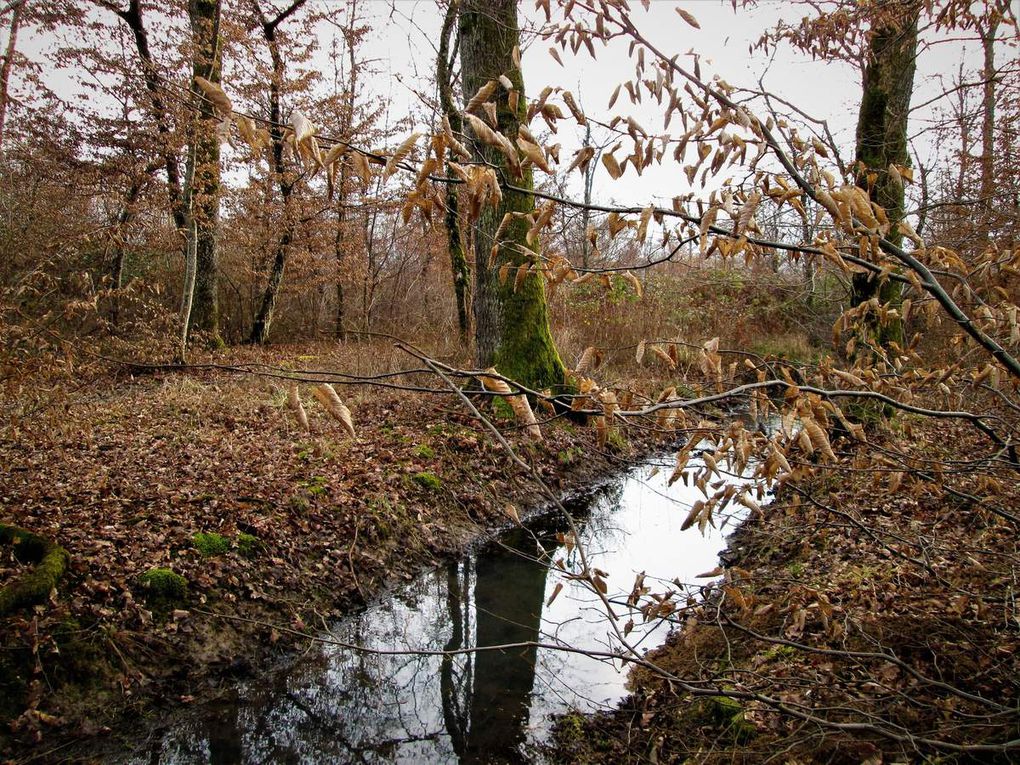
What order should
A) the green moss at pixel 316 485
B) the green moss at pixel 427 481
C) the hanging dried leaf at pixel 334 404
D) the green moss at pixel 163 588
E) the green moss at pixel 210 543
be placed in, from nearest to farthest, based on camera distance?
1. the hanging dried leaf at pixel 334 404
2. the green moss at pixel 163 588
3. the green moss at pixel 210 543
4. the green moss at pixel 316 485
5. the green moss at pixel 427 481

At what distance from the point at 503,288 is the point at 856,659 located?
5.52m

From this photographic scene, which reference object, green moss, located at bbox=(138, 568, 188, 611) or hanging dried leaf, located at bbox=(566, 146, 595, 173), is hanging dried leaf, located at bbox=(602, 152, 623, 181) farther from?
green moss, located at bbox=(138, 568, 188, 611)

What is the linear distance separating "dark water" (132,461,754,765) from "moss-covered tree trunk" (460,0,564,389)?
9.43ft

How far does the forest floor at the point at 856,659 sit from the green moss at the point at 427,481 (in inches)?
114

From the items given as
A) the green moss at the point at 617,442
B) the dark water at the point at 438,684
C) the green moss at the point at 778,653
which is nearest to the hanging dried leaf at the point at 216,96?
the dark water at the point at 438,684

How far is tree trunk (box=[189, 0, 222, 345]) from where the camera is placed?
29.7 ft

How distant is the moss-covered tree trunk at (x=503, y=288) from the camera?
7594 millimetres

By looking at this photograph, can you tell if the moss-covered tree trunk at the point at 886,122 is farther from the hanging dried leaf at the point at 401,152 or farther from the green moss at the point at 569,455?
the hanging dried leaf at the point at 401,152

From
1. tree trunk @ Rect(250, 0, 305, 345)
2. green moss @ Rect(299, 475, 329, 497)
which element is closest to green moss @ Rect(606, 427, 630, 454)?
green moss @ Rect(299, 475, 329, 497)

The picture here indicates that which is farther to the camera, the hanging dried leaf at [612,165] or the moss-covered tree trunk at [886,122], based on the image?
the moss-covered tree trunk at [886,122]

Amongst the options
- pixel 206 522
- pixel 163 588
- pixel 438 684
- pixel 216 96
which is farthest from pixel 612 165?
pixel 206 522

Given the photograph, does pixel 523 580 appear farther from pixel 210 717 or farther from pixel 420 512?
pixel 210 717

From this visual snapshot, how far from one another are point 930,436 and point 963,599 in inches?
148

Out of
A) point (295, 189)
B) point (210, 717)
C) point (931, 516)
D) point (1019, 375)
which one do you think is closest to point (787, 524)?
point (931, 516)
